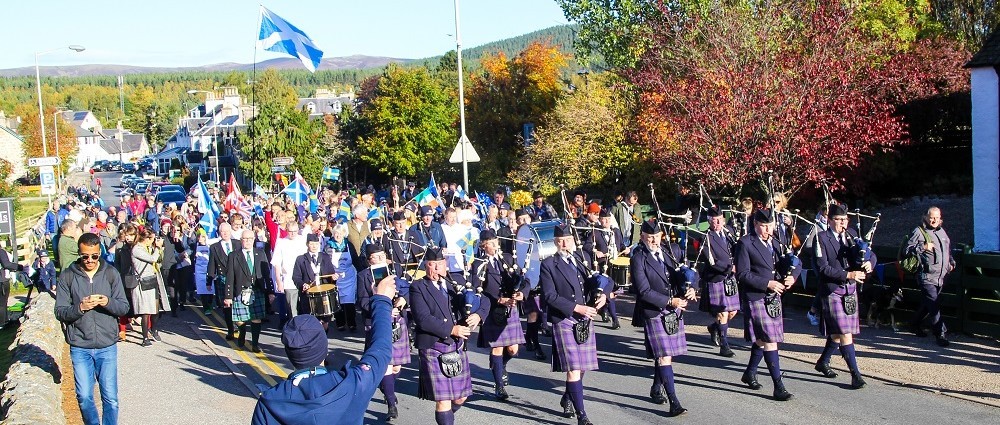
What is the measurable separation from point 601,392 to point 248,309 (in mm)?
→ 5621

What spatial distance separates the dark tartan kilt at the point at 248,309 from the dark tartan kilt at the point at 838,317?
759 centimetres

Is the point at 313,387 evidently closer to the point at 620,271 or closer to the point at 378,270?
the point at 378,270

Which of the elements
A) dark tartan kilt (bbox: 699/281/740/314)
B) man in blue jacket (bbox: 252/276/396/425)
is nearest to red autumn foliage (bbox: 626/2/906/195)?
dark tartan kilt (bbox: 699/281/740/314)

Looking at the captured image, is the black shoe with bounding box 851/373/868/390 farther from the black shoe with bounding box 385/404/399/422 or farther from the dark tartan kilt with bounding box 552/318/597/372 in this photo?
the black shoe with bounding box 385/404/399/422

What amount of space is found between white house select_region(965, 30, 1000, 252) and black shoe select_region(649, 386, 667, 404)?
36.5ft

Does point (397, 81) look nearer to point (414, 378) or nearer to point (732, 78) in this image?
point (732, 78)

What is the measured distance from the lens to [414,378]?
1129 cm

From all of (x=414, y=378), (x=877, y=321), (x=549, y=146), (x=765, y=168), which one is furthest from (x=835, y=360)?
(x=549, y=146)

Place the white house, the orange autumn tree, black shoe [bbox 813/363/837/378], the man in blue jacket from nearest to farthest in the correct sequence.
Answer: the man in blue jacket → black shoe [bbox 813/363/837/378] → the white house → the orange autumn tree

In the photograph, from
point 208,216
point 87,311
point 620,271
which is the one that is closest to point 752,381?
Result: point 620,271

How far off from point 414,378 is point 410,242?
2045 mm

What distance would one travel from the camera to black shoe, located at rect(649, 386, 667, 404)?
9.44 metres

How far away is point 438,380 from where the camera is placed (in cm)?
805

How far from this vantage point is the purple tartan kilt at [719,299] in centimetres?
1138
